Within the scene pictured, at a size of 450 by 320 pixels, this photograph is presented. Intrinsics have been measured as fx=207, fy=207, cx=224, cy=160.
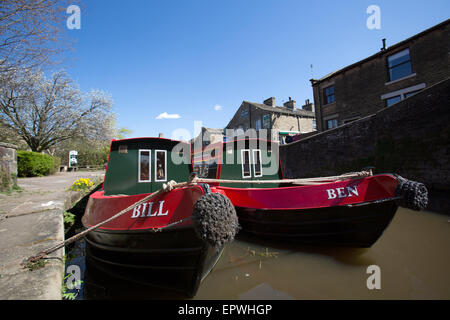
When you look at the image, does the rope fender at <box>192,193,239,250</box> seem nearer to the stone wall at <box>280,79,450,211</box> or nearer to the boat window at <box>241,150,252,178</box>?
the boat window at <box>241,150,252,178</box>

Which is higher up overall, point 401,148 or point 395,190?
point 401,148

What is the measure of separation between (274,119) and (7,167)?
2230 centimetres

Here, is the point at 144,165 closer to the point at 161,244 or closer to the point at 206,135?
the point at 161,244

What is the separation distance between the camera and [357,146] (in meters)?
9.83

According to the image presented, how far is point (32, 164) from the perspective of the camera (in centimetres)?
1375

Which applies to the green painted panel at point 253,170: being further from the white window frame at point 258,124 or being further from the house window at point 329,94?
the white window frame at point 258,124

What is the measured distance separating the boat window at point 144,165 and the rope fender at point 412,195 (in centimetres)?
419

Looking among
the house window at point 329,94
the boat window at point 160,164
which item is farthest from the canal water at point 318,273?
the house window at point 329,94

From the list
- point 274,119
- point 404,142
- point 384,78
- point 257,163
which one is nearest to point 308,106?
point 274,119

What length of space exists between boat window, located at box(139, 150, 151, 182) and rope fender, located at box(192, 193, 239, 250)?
84.7 inches

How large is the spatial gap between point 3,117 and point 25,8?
60.6 ft
